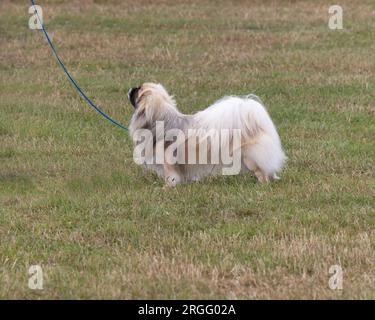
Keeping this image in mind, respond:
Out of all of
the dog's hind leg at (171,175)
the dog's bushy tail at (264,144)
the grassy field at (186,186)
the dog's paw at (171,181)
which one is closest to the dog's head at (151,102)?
the dog's hind leg at (171,175)

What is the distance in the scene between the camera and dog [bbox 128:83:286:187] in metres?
9.35

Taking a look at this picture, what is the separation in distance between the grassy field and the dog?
0.22 m

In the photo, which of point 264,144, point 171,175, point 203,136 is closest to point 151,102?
point 203,136

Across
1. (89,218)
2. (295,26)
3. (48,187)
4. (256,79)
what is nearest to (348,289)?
(89,218)

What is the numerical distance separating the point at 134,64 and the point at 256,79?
2.99m

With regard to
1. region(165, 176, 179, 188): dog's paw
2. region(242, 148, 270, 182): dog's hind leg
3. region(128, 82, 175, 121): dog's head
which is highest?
region(128, 82, 175, 121): dog's head

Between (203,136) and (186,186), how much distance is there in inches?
23.2

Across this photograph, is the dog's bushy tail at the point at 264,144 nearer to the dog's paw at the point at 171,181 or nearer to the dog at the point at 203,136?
the dog at the point at 203,136

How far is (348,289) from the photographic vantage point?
6336mm

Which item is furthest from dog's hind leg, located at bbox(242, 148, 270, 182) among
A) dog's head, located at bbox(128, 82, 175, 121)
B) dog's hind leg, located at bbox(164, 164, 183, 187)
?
dog's head, located at bbox(128, 82, 175, 121)

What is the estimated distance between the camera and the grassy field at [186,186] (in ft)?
22.4

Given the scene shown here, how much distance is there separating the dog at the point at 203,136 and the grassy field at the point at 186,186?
0.22 metres

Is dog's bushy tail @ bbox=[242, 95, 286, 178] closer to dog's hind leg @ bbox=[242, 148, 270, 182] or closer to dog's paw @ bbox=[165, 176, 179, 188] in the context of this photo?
dog's hind leg @ bbox=[242, 148, 270, 182]

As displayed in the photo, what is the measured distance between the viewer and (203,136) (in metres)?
9.41
